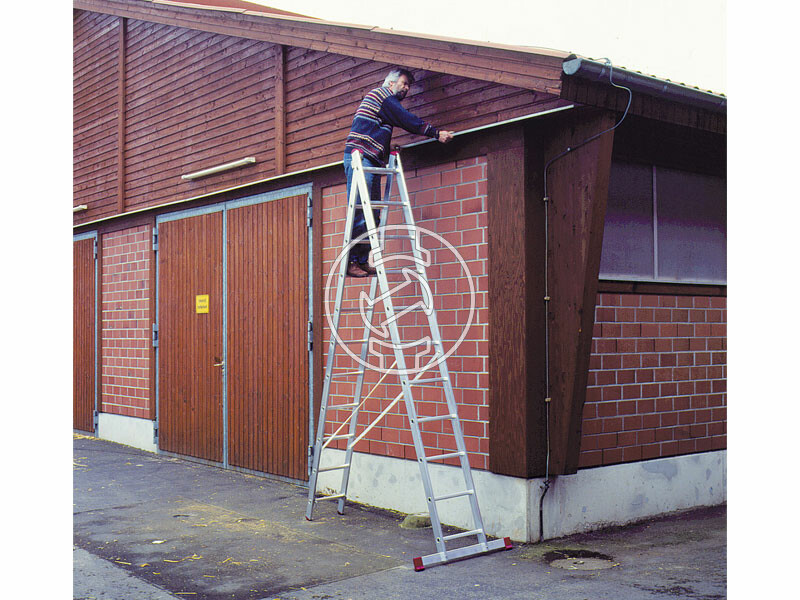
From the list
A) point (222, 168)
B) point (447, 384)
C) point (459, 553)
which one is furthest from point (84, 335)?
point (459, 553)

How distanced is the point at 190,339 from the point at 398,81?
469cm

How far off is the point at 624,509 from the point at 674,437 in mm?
920

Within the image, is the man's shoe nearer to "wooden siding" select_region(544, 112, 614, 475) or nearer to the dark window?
"wooden siding" select_region(544, 112, 614, 475)

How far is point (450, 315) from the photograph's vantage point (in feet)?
21.6

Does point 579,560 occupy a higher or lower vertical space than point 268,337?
lower

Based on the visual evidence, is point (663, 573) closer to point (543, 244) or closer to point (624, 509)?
point (624, 509)

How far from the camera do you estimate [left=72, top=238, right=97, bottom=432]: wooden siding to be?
12.2 metres

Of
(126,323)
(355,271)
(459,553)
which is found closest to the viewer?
(459,553)

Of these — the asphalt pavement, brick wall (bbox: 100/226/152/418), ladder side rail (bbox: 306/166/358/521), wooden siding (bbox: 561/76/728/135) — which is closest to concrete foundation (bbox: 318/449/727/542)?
the asphalt pavement

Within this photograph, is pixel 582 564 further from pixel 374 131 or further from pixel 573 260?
pixel 374 131

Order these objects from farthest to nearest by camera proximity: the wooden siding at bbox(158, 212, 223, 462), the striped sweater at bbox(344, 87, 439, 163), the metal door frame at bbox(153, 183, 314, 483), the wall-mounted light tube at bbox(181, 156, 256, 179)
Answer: the wooden siding at bbox(158, 212, 223, 462) < the wall-mounted light tube at bbox(181, 156, 256, 179) < the metal door frame at bbox(153, 183, 314, 483) < the striped sweater at bbox(344, 87, 439, 163)

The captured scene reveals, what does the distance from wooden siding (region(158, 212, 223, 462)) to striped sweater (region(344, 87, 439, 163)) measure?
10.9 ft

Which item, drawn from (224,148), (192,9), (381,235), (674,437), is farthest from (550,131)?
(192,9)

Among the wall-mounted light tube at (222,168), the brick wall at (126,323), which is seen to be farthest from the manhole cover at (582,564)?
the brick wall at (126,323)
